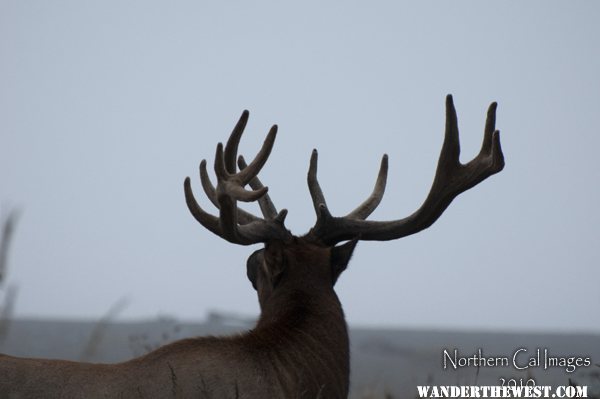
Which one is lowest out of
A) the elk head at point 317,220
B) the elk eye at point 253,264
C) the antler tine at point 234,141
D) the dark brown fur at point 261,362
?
the dark brown fur at point 261,362

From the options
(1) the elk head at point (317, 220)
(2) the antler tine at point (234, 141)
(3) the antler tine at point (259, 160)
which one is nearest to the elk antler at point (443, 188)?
(1) the elk head at point (317, 220)

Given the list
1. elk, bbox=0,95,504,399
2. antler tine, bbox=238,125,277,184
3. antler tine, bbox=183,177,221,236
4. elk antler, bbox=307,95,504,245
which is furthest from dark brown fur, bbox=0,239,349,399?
antler tine, bbox=183,177,221,236

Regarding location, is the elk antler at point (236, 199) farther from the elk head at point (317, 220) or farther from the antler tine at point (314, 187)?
the antler tine at point (314, 187)

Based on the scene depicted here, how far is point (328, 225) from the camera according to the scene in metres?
6.54

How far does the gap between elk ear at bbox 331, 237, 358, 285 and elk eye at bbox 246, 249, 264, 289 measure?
437 mm

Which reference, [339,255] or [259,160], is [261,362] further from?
[259,160]

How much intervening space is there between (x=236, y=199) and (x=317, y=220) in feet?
1.78

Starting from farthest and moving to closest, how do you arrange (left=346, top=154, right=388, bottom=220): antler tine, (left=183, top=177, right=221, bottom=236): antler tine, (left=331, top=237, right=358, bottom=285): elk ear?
(left=346, top=154, right=388, bottom=220): antler tine, (left=183, top=177, right=221, bottom=236): antler tine, (left=331, top=237, right=358, bottom=285): elk ear

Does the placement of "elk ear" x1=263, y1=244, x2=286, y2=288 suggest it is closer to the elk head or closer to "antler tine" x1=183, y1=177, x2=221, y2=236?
the elk head

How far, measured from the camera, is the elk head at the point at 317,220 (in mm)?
6051

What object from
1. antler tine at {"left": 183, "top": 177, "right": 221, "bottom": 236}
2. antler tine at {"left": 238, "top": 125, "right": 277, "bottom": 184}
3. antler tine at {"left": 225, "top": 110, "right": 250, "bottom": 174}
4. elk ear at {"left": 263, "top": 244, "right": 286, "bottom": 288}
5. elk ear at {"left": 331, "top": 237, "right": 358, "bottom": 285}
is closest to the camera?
elk ear at {"left": 263, "top": 244, "right": 286, "bottom": 288}

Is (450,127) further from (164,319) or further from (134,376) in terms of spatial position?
(134,376)

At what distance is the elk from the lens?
15.7ft

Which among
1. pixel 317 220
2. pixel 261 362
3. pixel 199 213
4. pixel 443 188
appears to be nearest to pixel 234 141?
pixel 199 213
